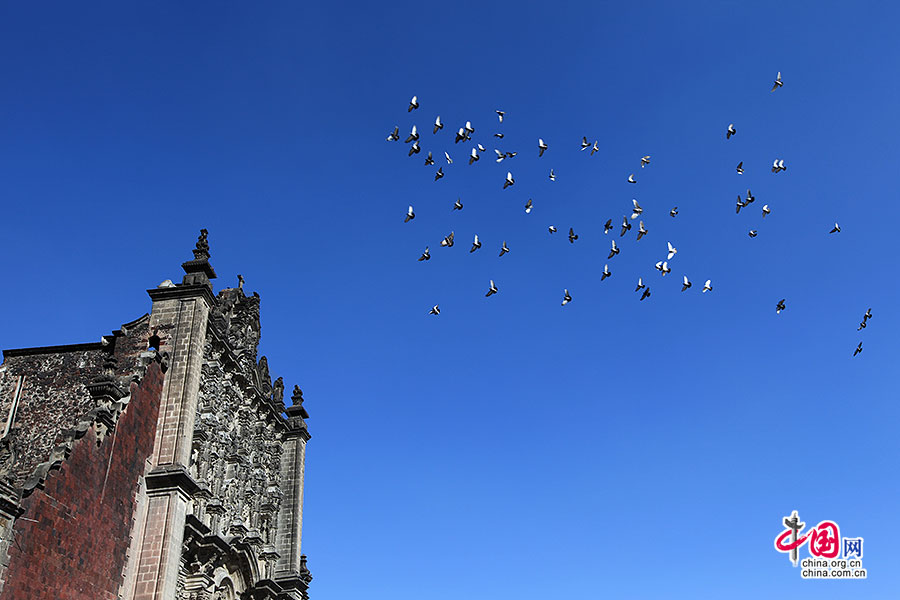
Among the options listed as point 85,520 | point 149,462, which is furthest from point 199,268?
point 85,520

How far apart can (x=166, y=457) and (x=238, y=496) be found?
5.45 m

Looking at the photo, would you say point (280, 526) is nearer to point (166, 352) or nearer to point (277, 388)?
point (277, 388)

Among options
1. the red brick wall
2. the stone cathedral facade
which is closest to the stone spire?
the stone cathedral facade

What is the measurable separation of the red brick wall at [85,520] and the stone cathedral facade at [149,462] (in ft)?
0.11

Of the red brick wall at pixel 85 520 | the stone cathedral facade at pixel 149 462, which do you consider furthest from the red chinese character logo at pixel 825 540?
the red brick wall at pixel 85 520

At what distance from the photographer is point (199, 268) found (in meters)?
25.9

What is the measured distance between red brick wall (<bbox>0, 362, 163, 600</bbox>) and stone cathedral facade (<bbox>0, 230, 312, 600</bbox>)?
3cm

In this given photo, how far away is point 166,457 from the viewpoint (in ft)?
73.7

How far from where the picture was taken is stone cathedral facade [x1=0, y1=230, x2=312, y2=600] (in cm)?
1784

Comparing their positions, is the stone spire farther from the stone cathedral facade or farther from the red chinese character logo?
the red chinese character logo

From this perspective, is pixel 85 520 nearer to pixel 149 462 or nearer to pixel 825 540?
pixel 149 462

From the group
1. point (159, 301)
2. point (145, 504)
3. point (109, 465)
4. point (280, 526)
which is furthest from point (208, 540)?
point (280, 526)

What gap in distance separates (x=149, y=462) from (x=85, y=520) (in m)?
3.51

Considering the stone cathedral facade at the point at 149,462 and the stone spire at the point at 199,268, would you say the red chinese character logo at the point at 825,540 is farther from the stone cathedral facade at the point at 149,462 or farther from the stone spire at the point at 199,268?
the stone spire at the point at 199,268
